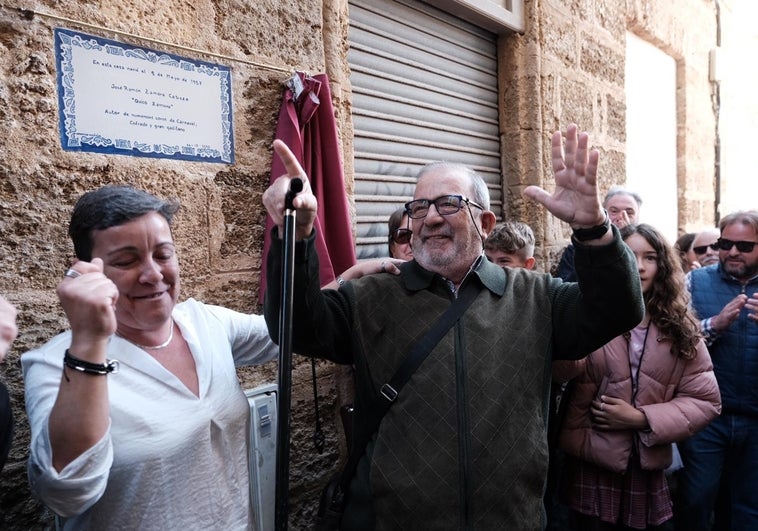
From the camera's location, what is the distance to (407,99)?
3617mm

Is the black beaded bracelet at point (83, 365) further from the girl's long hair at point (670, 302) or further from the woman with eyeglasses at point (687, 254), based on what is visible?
the woman with eyeglasses at point (687, 254)

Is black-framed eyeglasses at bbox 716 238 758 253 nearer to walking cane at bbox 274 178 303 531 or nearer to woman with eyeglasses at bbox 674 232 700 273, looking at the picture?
woman with eyeglasses at bbox 674 232 700 273

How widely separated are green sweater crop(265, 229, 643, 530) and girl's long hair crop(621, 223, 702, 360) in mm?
899

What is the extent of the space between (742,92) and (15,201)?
29.8ft

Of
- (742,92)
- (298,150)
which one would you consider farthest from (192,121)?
(742,92)

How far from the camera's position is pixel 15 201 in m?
1.80

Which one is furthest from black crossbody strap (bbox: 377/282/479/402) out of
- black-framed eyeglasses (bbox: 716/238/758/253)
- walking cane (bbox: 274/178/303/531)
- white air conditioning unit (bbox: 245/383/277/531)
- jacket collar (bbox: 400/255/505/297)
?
black-framed eyeglasses (bbox: 716/238/758/253)

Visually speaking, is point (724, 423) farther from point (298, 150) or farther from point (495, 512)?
point (298, 150)

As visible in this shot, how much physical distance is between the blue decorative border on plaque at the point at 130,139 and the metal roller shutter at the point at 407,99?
3.42 ft

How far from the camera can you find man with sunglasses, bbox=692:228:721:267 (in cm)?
425

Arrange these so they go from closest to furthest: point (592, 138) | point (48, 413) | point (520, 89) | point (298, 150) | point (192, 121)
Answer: point (48, 413) < point (192, 121) < point (298, 150) < point (520, 89) < point (592, 138)

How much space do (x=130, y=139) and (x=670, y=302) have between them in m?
2.23

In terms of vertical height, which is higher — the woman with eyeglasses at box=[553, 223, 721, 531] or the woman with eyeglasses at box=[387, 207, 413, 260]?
the woman with eyeglasses at box=[387, 207, 413, 260]

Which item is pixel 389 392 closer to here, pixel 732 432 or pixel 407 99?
pixel 732 432
